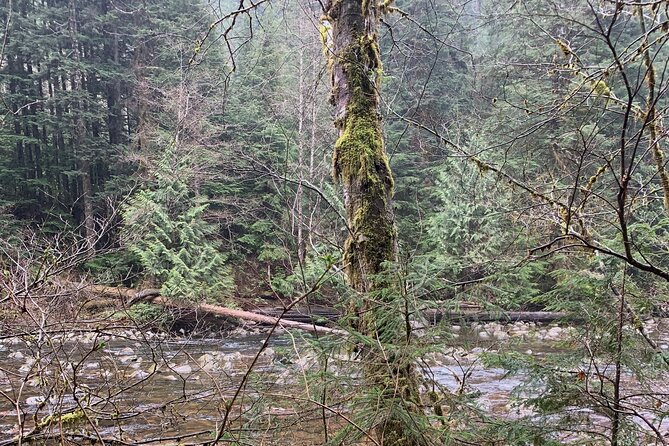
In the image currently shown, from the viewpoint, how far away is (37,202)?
778 inches

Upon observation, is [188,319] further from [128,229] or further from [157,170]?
[157,170]

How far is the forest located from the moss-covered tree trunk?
0.02 metres

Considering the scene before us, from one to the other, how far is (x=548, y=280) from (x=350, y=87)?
47.8 ft

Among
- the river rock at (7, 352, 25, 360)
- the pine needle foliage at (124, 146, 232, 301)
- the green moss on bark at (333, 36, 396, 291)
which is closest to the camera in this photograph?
the green moss on bark at (333, 36, 396, 291)

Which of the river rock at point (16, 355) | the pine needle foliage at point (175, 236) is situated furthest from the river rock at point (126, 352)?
the pine needle foliage at point (175, 236)

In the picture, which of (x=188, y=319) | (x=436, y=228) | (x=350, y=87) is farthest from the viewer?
(x=436, y=228)

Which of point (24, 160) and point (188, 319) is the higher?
point (24, 160)

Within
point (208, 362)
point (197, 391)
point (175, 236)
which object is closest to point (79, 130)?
point (175, 236)

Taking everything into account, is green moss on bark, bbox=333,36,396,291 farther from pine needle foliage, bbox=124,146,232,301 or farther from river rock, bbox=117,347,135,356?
pine needle foliage, bbox=124,146,232,301

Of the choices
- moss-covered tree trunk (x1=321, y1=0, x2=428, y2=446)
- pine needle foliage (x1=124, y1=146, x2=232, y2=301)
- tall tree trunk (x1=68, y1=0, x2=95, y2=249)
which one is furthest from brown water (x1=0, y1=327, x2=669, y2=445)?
tall tree trunk (x1=68, y1=0, x2=95, y2=249)

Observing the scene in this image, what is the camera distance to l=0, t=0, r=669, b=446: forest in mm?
2289

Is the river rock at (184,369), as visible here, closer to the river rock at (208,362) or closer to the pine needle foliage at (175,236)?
the river rock at (208,362)

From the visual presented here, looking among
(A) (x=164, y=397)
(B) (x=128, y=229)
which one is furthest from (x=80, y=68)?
(A) (x=164, y=397)

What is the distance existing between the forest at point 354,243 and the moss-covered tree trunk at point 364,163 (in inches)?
0.6
